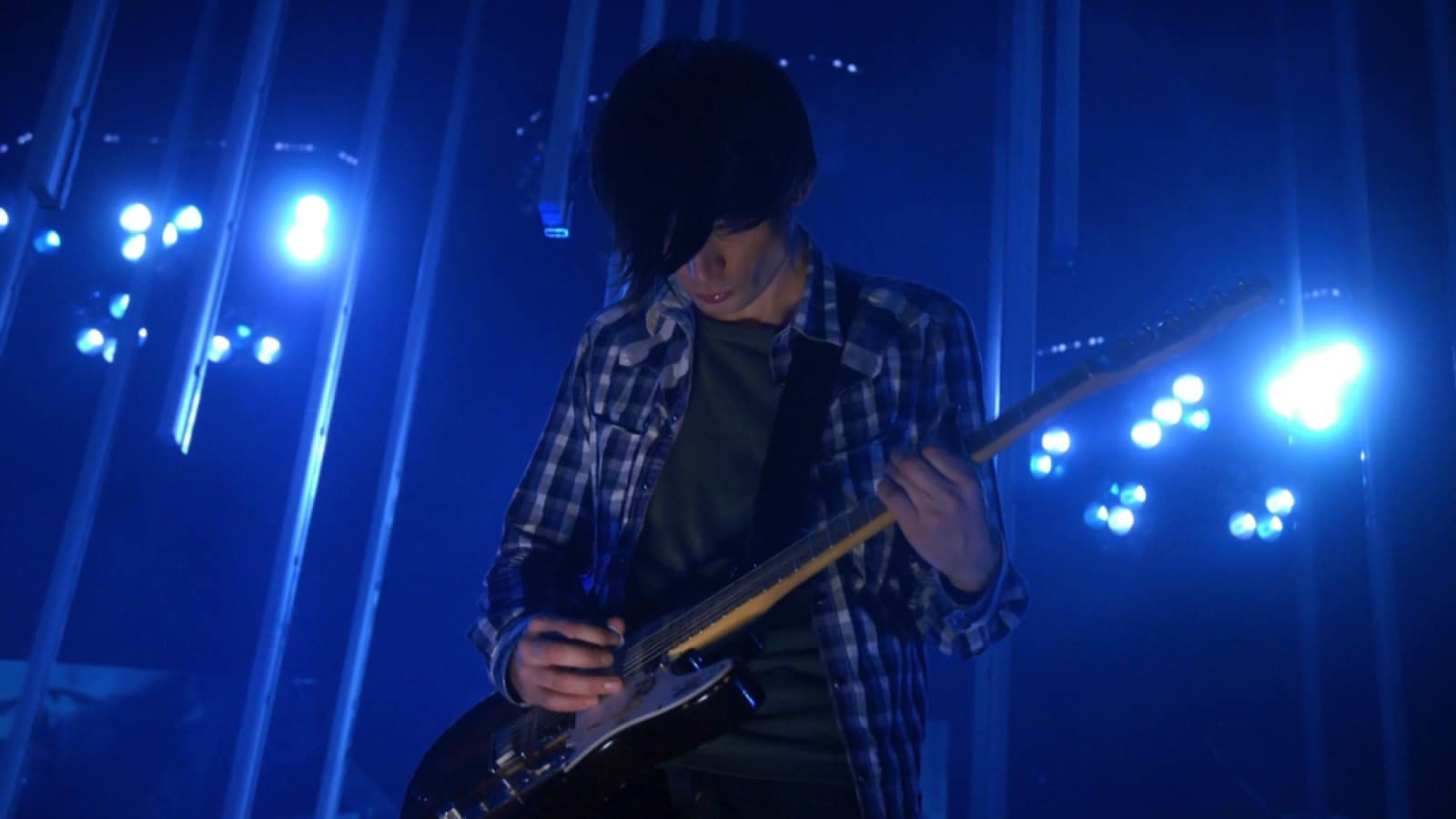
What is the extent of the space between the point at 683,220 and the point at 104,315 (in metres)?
5.26

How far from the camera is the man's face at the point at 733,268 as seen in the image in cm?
171

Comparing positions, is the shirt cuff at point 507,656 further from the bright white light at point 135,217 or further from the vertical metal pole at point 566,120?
the bright white light at point 135,217

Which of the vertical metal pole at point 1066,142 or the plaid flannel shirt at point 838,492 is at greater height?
the vertical metal pole at point 1066,142

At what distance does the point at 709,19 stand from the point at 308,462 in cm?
237

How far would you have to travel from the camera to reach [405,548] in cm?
426

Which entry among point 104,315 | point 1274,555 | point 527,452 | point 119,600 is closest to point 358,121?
point 104,315

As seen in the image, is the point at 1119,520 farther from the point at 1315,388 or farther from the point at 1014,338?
the point at 1014,338

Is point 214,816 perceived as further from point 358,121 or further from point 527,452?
point 358,121

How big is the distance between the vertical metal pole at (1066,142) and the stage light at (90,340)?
17.9ft

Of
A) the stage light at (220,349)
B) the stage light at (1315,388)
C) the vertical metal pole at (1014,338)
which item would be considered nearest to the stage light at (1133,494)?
the stage light at (1315,388)

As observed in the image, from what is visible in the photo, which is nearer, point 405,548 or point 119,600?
point 405,548

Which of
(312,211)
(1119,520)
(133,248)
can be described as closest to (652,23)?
(312,211)

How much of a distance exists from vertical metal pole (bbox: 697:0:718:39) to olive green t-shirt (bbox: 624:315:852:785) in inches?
65.1

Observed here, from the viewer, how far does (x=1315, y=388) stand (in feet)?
12.4
